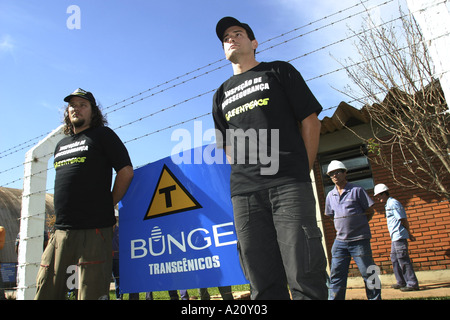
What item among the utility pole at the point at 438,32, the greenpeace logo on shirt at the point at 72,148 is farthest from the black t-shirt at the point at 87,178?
the utility pole at the point at 438,32

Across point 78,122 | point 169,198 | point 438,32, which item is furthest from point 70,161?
point 438,32

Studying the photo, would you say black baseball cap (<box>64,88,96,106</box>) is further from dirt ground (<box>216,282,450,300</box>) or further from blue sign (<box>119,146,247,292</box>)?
dirt ground (<box>216,282,450,300</box>)

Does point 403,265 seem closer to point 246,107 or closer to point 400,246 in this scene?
point 400,246

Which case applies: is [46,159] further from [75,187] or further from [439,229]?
[439,229]

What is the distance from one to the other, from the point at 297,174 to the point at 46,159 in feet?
10.3

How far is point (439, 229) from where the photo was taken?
6676 millimetres

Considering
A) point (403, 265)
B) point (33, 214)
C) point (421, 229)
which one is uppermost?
point (33, 214)

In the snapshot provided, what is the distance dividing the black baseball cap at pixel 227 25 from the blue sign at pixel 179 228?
3.24 feet

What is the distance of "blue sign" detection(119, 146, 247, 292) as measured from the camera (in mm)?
2838

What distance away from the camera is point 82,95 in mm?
2963

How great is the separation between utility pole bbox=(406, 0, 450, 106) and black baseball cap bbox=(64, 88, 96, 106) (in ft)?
8.24

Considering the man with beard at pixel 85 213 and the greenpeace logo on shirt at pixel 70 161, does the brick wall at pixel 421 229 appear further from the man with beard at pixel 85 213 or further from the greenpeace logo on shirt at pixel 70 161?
the greenpeace logo on shirt at pixel 70 161

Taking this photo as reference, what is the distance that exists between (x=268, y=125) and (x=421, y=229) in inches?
241

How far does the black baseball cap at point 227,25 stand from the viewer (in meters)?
2.42
